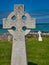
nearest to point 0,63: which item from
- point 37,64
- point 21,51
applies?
point 37,64

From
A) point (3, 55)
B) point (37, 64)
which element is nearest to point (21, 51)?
point (37, 64)

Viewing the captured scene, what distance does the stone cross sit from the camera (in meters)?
9.76

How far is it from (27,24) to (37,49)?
643cm

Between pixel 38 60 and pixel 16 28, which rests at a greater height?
pixel 16 28

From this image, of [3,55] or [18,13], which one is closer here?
[18,13]

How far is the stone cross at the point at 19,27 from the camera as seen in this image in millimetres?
9758

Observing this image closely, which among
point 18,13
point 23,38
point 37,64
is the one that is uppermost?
point 18,13

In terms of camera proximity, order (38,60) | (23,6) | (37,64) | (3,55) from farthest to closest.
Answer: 1. (3,55)
2. (38,60)
3. (37,64)
4. (23,6)

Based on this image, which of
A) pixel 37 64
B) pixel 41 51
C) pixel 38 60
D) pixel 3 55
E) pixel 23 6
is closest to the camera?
pixel 23 6

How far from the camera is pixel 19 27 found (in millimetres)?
9789

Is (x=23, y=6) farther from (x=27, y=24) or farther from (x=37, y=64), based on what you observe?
(x=37, y=64)

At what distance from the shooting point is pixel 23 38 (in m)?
9.80

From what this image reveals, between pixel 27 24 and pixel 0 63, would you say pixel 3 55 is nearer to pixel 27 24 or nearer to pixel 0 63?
pixel 0 63

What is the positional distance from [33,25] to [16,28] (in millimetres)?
556
